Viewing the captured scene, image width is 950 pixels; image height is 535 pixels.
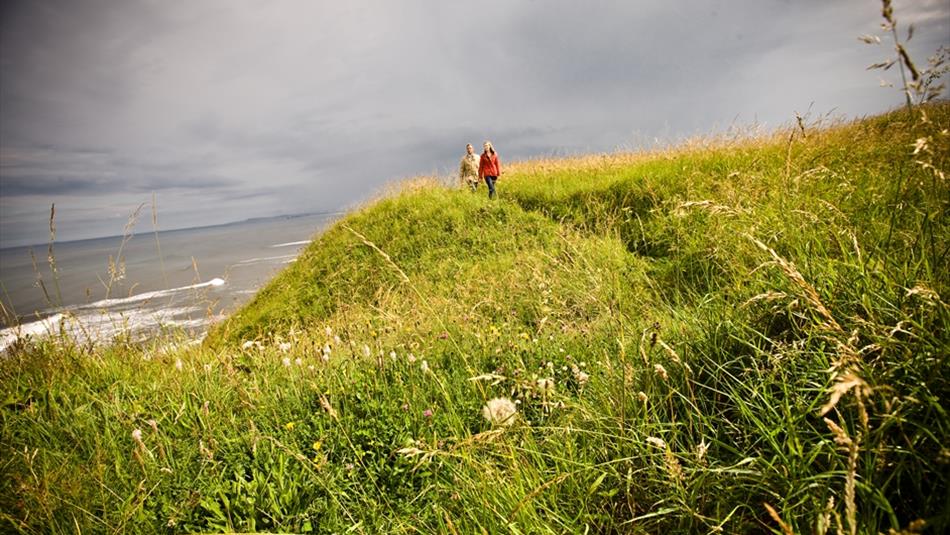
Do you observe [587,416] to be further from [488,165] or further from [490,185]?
[488,165]

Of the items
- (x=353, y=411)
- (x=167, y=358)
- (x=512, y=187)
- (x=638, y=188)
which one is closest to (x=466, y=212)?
(x=512, y=187)

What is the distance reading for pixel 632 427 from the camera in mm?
1856

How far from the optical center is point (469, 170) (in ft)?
55.7

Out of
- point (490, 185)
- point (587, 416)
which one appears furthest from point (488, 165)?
point (587, 416)

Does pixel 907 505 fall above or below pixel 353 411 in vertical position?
above

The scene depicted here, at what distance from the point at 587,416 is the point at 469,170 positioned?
1578 cm

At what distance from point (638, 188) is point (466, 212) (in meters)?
5.73

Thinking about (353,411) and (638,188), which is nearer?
(353,411)

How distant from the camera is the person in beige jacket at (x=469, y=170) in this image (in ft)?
54.2

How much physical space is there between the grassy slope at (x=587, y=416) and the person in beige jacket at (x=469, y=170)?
11.7 m

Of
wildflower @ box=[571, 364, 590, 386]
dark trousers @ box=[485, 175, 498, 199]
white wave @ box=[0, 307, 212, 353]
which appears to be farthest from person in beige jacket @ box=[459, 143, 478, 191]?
wildflower @ box=[571, 364, 590, 386]

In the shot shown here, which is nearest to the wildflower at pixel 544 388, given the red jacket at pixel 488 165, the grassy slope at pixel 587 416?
the grassy slope at pixel 587 416

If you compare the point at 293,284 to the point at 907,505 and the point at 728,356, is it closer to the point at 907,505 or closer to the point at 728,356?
the point at 728,356

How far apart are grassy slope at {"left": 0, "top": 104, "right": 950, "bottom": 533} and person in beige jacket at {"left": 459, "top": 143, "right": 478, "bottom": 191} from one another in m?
11.7
